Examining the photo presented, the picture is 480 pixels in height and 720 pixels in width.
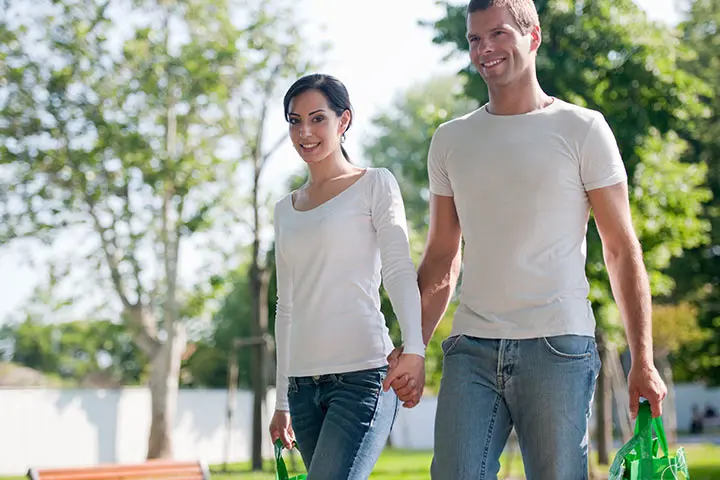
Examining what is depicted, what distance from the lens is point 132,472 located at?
977 cm

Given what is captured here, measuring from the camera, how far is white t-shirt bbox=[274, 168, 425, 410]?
351cm

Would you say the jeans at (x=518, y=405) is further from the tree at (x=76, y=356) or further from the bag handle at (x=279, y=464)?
the tree at (x=76, y=356)

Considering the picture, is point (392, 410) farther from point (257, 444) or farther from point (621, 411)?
point (257, 444)

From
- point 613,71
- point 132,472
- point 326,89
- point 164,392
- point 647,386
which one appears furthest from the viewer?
point 164,392

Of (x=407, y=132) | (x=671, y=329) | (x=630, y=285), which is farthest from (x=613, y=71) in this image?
(x=407, y=132)

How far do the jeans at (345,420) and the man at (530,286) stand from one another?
0.39 ft

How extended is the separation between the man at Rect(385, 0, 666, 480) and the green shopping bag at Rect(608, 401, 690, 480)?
0.15 ft

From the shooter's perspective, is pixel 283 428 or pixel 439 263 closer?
pixel 439 263

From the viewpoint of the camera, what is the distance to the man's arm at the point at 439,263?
3615 mm

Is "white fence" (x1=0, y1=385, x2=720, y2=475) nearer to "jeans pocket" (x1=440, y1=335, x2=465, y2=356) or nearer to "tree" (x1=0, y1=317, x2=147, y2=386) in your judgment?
"tree" (x1=0, y1=317, x2=147, y2=386)

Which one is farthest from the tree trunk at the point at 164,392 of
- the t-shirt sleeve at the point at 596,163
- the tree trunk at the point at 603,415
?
the t-shirt sleeve at the point at 596,163

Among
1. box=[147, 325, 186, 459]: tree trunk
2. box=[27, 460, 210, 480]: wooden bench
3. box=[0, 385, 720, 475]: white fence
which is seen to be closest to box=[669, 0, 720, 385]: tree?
box=[147, 325, 186, 459]: tree trunk

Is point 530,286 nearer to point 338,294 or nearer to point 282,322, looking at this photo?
point 338,294

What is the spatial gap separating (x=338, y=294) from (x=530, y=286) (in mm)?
674
